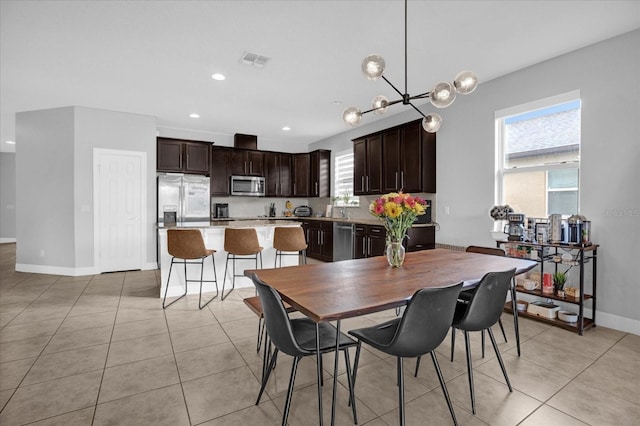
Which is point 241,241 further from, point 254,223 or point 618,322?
point 618,322

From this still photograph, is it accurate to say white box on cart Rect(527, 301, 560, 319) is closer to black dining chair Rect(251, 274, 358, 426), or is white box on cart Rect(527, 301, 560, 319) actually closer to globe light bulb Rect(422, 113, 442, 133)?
globe light bulb Rect(422, 113, 442, 133)

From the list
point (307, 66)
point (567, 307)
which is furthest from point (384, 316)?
point (307, 66)

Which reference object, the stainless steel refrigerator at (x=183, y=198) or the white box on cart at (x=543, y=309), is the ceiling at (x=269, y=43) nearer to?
the stainless steel refrigerator at (x=183, y=198)

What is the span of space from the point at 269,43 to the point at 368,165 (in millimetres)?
3169

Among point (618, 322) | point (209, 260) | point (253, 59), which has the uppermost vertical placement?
point (253, 59)

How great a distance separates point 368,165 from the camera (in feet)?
19.5

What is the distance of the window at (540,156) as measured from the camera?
11.4 ft

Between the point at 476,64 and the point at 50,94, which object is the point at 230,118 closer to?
the point at 50,94

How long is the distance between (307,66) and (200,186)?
374cm

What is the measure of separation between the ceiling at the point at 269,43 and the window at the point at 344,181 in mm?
2222

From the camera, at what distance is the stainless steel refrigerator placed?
6.07 meters

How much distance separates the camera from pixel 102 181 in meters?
5.55

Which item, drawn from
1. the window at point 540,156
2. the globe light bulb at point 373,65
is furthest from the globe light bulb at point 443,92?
the window at point 540,156

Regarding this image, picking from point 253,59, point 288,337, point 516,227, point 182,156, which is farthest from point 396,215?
point 182,156
